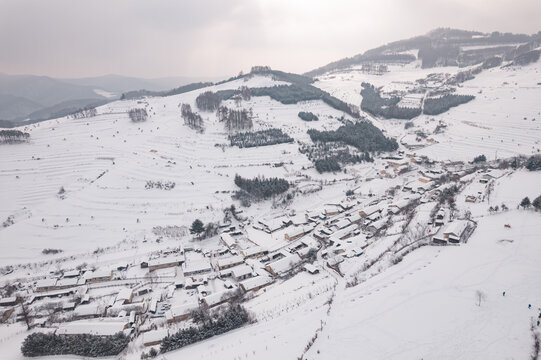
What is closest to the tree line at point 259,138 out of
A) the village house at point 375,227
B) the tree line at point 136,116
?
the tree line at point 136,116

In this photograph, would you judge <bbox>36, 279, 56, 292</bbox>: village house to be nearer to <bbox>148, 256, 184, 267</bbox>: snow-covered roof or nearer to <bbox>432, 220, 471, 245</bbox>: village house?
<bbox>148, 256, 184, 267</bbox>: snow-covered roof

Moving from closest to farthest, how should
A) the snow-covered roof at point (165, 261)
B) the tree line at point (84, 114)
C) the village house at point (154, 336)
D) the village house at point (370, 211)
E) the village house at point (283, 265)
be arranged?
the village house at point (154, 336)
the village house at point (283, 265)
the snow-covered roof at point (165, 261)
the village house at point (370, 211)
the tree line at point (84, 114)

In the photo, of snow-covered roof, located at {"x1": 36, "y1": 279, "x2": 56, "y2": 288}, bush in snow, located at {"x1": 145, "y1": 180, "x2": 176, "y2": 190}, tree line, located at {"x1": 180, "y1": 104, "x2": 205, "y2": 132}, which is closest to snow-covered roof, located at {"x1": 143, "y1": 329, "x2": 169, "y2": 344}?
snow-covered roof, located at {"x1": 36, "y1": 279, "x2": 56, "y2": 288}

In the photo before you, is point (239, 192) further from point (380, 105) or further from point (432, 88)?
point (432, 88)

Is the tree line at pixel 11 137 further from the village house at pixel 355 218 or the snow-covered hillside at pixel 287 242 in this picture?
the village house at pixel 355 218

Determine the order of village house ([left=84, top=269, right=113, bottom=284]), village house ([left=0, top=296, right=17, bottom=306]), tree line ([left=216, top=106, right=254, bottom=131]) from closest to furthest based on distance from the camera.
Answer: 1. village house ([left=0, top=296, right=17, bottom=306])
2. village house ([left=84, top=269, right=113, bottom=284])
3. tree line ([left=216, top=106, right=254, bottom=131])
